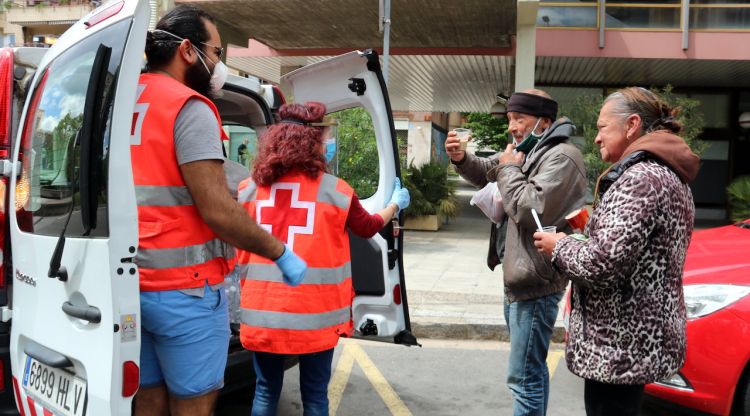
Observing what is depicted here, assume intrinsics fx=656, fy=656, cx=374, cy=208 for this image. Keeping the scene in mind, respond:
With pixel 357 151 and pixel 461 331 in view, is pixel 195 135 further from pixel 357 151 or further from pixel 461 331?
pixel 357 151

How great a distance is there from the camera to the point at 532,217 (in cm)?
289

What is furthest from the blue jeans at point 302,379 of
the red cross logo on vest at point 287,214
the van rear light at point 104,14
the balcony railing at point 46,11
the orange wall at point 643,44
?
the balcony railing at point 46,11

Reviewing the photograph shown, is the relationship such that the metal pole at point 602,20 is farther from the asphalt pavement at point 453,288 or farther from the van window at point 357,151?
the van window at point 357,151

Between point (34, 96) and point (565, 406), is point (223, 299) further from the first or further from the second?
point (565, 406)

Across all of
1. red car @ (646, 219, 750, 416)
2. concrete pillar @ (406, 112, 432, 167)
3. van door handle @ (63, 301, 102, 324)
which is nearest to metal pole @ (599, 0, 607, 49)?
concrete pillar @ (406, 112, 432, 167)

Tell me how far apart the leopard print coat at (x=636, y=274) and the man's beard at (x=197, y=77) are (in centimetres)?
147

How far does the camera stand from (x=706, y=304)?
3609mm

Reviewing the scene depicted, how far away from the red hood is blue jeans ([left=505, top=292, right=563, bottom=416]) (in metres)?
1.26

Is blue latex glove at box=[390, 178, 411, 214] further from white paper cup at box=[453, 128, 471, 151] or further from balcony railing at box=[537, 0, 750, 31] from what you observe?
balcony railing at box=[537, 0, 750, 31]

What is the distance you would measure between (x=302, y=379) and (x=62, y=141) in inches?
55.9

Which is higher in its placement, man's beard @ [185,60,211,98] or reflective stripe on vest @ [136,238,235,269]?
man's beard @ [185,60,211,98]

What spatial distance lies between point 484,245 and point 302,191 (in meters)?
9.23

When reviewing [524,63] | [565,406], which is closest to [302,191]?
[565,406]

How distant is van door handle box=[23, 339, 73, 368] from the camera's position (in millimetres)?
2230
